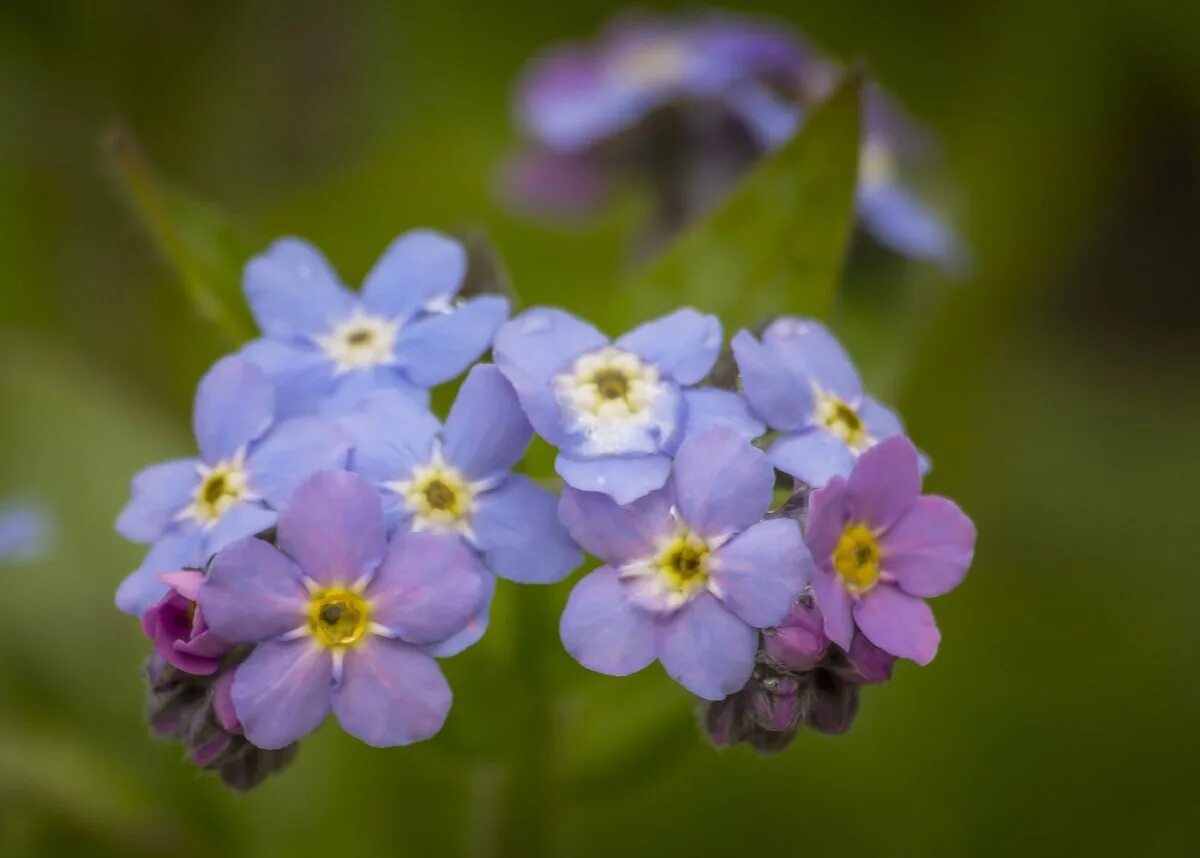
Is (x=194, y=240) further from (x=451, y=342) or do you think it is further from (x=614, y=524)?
(x=614, y=524)

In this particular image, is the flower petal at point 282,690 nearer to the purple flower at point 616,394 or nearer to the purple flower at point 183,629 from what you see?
the purple flower at point 183,629

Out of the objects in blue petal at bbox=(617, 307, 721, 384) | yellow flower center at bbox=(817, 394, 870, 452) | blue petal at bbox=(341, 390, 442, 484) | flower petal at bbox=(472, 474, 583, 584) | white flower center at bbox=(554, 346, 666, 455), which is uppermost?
blue petal at bbox=(617, 307, 721, 384)

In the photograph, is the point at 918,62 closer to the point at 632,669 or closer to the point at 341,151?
the point at 341,151

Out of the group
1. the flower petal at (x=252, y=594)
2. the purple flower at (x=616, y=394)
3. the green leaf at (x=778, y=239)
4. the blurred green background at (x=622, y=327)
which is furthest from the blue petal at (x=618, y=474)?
the green leaf at (x=778, y=239)

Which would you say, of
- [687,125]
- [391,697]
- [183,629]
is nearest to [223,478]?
[183,629]

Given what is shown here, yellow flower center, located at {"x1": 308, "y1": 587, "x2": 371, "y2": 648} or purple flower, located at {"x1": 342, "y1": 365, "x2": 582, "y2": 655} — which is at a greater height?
purple flower, located at {"x1": 342, "y1": 365, "x2": 582, "y2": 655}


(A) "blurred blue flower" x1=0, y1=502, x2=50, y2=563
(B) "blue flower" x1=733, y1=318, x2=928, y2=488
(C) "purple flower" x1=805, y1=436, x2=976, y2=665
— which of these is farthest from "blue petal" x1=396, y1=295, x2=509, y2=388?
(A) "blurred blue flower" x1=0, y1=502, x2=50, y2=563

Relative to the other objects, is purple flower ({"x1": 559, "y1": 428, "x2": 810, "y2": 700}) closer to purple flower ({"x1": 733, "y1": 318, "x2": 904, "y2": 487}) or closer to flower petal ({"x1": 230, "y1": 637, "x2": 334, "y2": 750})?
purple flower ({"x1": 733, "y1": 318, "x2": 904, "y2": 487})
